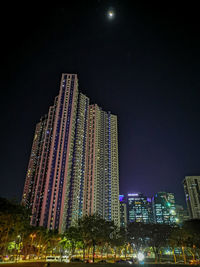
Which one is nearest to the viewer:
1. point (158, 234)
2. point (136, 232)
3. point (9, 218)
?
point (9, 218)

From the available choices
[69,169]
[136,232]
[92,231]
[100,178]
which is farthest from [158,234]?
[100,178]

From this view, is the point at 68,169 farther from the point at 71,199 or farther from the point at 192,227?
the point at 192,227

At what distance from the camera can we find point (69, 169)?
152 meters

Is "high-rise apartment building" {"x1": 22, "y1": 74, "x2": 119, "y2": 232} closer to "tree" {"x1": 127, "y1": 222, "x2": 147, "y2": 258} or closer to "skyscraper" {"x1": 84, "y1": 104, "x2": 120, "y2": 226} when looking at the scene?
"skyscraper" {"x1": 84, "y1": 104, "x2": 120, "y2": 226}

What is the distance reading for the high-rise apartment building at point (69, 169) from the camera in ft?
456

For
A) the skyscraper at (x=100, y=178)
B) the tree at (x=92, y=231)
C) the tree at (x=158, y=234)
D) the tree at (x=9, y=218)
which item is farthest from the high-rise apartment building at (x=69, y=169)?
the tree at (x=9, y=218)

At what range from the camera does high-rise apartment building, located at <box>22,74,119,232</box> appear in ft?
456

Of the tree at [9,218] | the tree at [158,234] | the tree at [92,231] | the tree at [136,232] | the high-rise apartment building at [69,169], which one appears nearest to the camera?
the tree at [9,218]

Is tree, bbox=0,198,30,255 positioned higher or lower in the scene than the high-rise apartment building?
lower

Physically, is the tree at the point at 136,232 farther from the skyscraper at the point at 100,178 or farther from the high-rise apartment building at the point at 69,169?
the skyscraper at the point at 100,178

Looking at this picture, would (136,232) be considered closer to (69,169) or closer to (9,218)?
(9,218)

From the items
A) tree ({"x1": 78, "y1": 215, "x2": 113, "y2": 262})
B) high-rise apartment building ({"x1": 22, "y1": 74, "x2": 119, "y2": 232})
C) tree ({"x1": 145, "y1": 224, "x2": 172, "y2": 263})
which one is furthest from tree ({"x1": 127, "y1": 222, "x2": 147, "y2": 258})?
high-rise apartment building ({"x1": 22, "y1": 74, "x2": 119, "y2": 232})

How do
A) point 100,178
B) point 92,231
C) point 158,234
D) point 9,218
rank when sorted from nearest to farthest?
point 9,218
point 92,231
point 158,234
point 100,178

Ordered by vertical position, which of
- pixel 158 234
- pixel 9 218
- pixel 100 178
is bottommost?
pixel 158 234
